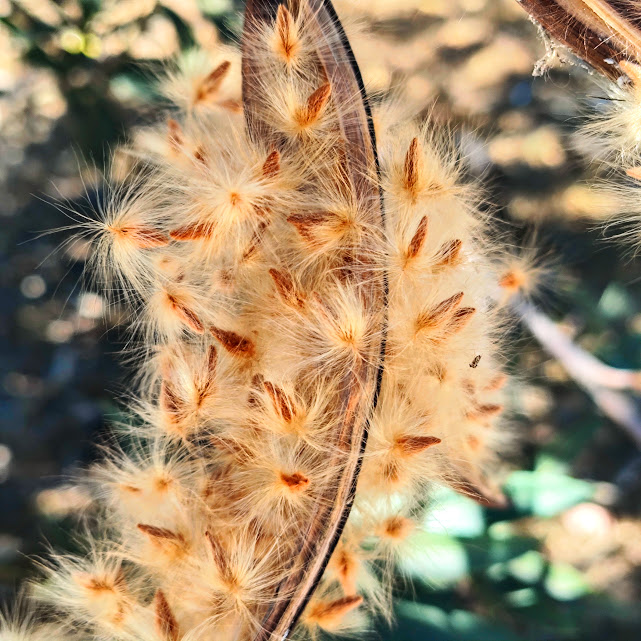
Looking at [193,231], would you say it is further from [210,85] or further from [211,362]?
[210,85]

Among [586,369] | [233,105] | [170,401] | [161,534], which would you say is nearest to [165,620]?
[161,534]

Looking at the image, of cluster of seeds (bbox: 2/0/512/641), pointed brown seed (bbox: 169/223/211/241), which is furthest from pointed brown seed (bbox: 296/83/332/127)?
pointed brown seed (bbox: 169/223/211/241)

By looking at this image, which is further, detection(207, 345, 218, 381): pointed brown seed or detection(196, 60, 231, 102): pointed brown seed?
detection(196, 60, 231, 102): pointed brown seed

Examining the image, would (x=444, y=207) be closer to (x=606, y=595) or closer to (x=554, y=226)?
(x=554, y=226)

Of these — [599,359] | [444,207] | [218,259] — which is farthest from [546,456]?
[218,259]

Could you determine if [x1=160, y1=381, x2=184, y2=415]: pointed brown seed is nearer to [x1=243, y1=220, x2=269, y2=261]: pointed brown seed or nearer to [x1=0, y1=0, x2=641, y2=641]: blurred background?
[x1=243, y1=220, x2=269, y2=261]: pointed brown seed

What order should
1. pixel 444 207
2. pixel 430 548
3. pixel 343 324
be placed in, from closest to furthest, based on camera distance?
pixel 343 324, pixel 444 207, pixel 430 548
